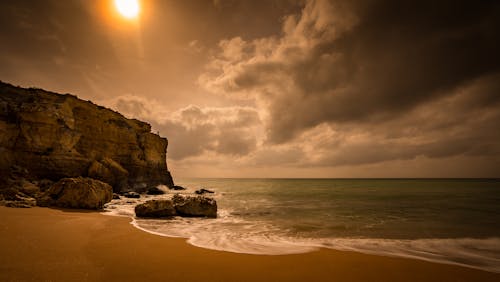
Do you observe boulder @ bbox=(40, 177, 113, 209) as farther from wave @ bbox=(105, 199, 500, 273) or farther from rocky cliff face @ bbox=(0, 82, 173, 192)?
rocky cliff face @ bbox=(0, 82, 173, 192)

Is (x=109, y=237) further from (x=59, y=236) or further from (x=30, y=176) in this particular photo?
(x=30, y=176)

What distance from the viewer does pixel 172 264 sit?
393cm

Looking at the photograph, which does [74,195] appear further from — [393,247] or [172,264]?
[393,247]

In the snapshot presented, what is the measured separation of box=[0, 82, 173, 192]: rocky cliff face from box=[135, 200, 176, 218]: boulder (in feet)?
→ 44.1

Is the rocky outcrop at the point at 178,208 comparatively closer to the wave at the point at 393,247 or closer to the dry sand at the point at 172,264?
the wave at the point at 393,247

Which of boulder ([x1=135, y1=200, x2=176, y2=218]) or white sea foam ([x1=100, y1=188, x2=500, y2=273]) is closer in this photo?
white sea foam ([x1=100, y1=188, x2=500, y2=273])

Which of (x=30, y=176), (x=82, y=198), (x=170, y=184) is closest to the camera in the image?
(x=82, y=198)

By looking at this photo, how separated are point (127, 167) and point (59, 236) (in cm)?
2735

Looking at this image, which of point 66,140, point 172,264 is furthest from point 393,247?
point 66,140

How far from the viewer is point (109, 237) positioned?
18.7ft

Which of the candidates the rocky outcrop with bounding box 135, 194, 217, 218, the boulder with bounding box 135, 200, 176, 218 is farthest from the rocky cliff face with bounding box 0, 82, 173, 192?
the rocky outcrop with bounding box 135, 194, 217, 218

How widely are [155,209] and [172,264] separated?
26.4ft

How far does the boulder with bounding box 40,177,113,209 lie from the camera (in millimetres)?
11633

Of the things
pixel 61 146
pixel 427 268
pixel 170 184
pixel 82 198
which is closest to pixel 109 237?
pixel 427 268
